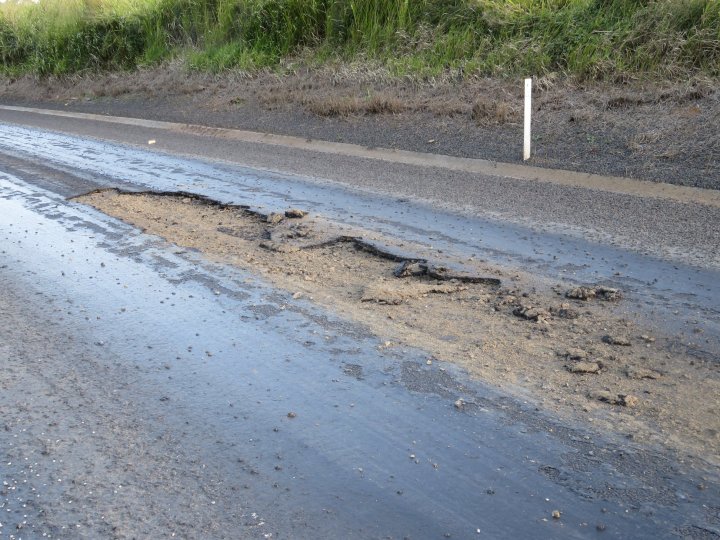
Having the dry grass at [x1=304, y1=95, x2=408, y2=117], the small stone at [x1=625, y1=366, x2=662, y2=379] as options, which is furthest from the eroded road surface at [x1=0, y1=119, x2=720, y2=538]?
the dry grass at [x1=304, y1=95, x2=408, y2=117]

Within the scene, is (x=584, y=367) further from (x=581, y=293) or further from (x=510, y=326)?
(x=581, y=293)

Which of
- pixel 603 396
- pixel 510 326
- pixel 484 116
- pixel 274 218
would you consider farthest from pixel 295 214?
pixel 484 116

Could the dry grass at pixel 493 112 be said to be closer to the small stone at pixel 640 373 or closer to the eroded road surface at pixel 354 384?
the eroded road surface at pixel 354 384

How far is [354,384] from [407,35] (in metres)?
13.9

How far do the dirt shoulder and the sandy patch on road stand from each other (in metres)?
4.27

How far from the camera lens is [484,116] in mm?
13148

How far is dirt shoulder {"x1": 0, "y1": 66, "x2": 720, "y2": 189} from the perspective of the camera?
10.5 meters

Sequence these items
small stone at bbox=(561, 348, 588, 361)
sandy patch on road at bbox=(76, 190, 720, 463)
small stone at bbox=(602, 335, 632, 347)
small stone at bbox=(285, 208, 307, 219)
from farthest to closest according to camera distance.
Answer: small stone at bbox=(285, 208, 307, 219)
small stone at bbox=(602, 335, 632, 347)
small stone at bbox=(561, 348, 588, 361)
sandy patch on road at bbox=(76, 190, 720, 463)

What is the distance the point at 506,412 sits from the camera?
4316mm

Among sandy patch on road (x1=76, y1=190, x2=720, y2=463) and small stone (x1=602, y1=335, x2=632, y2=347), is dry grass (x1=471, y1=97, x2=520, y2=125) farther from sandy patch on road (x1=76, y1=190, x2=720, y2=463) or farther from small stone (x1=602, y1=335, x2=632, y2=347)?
small stone (x1=602, y1=335, x2=632, y2=347)

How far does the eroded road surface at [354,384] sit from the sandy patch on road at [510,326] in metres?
0.02

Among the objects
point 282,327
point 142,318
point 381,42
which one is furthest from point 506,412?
point 381,42

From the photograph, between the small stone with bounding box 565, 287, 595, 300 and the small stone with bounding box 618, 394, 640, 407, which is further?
the small stone with bounding box 565, 287, 595, 300

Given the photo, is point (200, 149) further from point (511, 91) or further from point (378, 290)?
point (378, 290)
